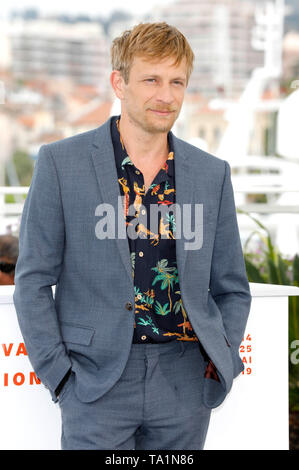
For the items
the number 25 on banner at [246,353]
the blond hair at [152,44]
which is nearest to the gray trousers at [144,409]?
the number 25 on banner at [246,353]

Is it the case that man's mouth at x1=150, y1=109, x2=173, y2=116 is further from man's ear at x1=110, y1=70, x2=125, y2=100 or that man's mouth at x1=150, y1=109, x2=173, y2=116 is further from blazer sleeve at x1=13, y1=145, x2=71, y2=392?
blazer sleeve at x1=13, y1=145, x2=71, y2=392

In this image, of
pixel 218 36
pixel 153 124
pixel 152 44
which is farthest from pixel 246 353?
pixel 218 36

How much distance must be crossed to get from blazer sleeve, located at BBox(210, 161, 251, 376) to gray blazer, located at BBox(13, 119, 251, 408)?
2.6 inches

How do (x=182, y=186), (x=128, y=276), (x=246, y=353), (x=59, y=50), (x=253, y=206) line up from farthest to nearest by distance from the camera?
(x=59, y=50), (x=253, y=206), (x=246, y=353), (x=182, y=186), (x=128, y=276)

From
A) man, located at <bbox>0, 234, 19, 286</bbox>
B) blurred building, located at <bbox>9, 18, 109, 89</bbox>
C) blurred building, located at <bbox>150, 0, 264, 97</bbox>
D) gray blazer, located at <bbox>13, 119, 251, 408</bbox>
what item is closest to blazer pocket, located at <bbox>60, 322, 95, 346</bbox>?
gray blazer, located at <bbox>13, 119, 251, 408</bbox>

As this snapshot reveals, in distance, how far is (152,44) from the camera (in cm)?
151

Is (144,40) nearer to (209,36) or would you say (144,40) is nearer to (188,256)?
(188,256)

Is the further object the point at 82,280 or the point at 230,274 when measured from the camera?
the point at 230,274

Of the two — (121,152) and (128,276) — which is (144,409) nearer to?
(128,276)

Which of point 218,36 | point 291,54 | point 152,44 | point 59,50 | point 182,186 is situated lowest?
point 182,186

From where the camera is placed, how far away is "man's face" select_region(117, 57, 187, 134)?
60.0 inches

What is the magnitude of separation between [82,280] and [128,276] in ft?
0.33

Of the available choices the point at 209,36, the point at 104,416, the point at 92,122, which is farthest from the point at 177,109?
the point at 92,122

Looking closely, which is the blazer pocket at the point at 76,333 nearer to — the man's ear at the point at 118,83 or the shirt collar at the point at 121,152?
the shirt collar at the point at 121,152
